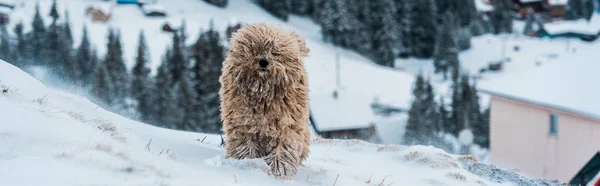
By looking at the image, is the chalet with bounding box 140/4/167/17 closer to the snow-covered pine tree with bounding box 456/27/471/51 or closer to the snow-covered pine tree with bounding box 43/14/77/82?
the snow-covered pine tree with bounding box 43/14/77/82

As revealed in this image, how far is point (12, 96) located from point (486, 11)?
3828 inches

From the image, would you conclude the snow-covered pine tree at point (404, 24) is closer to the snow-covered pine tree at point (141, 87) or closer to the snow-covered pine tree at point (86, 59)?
the snow-covered pine tree at point (141, 87)

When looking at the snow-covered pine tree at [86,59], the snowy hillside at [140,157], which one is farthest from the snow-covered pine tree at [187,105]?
the snowy hillside at [140,157]

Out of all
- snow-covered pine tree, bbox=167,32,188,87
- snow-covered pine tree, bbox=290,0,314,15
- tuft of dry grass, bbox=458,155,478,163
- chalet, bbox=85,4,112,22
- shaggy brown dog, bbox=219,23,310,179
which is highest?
shaggy brown dog, bbox=219,23,310,179

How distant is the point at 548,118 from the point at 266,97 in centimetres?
1655

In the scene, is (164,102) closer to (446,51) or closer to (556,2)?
(446,51)

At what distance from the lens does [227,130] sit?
566 cm

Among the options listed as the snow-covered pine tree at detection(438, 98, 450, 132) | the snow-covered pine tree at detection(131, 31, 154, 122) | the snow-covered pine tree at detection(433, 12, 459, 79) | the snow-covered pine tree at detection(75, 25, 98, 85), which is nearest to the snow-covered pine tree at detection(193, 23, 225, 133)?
the snow-covered pine tree at detection(131, 31, 154, 122)

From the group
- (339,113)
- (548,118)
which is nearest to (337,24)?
(339,113)

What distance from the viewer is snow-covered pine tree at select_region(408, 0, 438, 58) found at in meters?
81.1

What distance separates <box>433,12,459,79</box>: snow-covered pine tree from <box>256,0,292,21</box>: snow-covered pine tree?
1840 centimetres

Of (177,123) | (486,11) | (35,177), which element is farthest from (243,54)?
(486,11)

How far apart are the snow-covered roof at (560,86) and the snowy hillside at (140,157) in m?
12.5

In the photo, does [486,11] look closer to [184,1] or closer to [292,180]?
[184,1]
